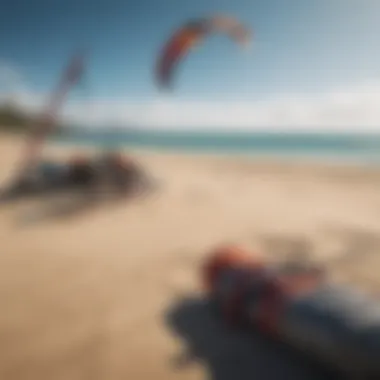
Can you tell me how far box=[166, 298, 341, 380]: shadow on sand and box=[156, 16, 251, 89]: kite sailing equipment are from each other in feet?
5.85

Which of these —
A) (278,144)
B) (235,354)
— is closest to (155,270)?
(235,354)

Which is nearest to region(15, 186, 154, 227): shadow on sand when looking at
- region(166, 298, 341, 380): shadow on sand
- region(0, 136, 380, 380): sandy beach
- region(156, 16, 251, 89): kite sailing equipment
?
region(0, 136, 380, 380): sandy beach

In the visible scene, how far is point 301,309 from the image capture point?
1.83m

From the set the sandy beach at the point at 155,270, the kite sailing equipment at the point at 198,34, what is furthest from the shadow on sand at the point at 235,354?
the kite sailing equipment at the point at 198,34

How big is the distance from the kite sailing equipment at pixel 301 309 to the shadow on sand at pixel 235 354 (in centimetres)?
8

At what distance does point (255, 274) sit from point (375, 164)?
5.54 metres

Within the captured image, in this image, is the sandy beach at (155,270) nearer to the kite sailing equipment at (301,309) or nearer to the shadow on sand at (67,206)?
the shadow on sand at (67,206)

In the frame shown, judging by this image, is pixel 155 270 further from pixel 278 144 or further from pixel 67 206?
pixel 278 144

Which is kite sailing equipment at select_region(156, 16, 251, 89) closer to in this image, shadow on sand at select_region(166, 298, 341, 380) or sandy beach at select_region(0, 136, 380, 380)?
sandy beach at select_region(0, 136, 380, 380)

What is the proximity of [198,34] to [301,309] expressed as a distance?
1.93 m

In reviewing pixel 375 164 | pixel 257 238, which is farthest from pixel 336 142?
pixel 257 238

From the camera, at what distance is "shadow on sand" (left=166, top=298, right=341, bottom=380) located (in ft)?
6.39

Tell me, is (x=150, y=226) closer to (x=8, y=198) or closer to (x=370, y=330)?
(x=8, y=198)

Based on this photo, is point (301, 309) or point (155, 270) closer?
point (301, 309)
